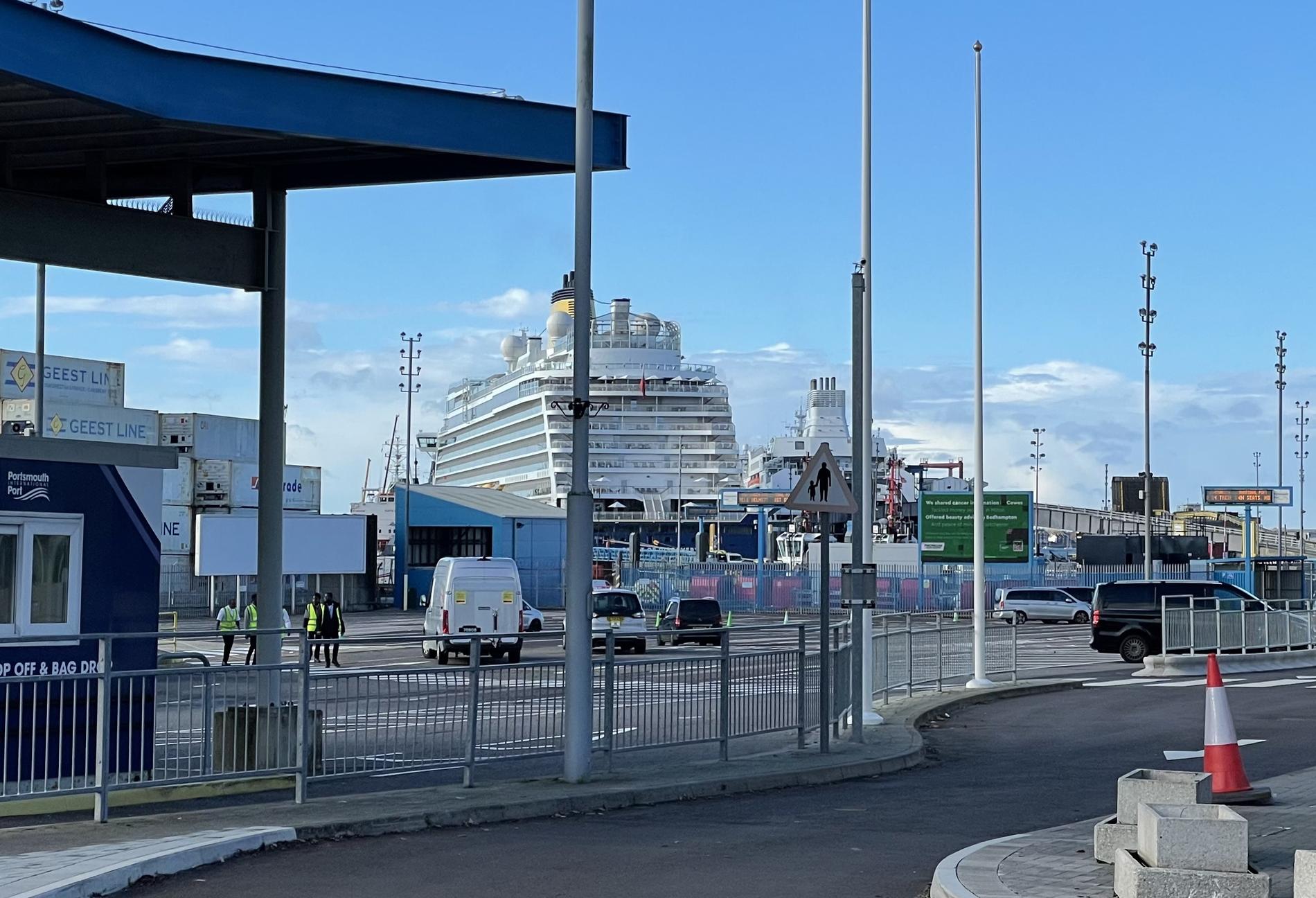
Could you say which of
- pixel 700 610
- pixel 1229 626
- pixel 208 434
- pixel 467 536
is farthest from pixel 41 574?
pixel 208 434

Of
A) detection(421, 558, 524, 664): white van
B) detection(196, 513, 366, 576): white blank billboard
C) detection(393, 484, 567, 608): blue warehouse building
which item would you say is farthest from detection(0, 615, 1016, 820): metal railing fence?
detection(393, 484, 567, 608): blue warehouse building

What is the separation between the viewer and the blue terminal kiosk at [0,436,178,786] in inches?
411

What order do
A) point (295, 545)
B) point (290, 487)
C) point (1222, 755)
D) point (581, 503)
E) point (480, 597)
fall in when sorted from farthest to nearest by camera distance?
point (290, 487) → point (295, 545) → point (480, 597) → point (581, 503) → point (1222, 755)

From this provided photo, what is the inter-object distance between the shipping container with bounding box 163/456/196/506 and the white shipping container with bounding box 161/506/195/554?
30 centimetres

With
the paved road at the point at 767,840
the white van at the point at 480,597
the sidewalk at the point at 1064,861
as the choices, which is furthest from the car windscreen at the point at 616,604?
the sidewalk at the point at 1064,861

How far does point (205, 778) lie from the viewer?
36.4 ft

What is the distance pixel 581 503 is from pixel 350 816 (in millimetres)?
3163

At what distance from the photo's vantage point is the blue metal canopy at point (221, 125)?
35.7ft

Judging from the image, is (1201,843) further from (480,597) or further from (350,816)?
(480,597)

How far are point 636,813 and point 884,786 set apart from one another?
2891 mm

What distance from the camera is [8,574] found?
11.3 meters

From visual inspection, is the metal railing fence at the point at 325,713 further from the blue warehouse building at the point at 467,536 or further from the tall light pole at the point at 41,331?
the blue warehouse building at the point at 467,536

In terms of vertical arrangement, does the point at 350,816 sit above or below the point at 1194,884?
below

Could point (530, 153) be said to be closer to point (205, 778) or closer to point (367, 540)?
point (205, 778)
